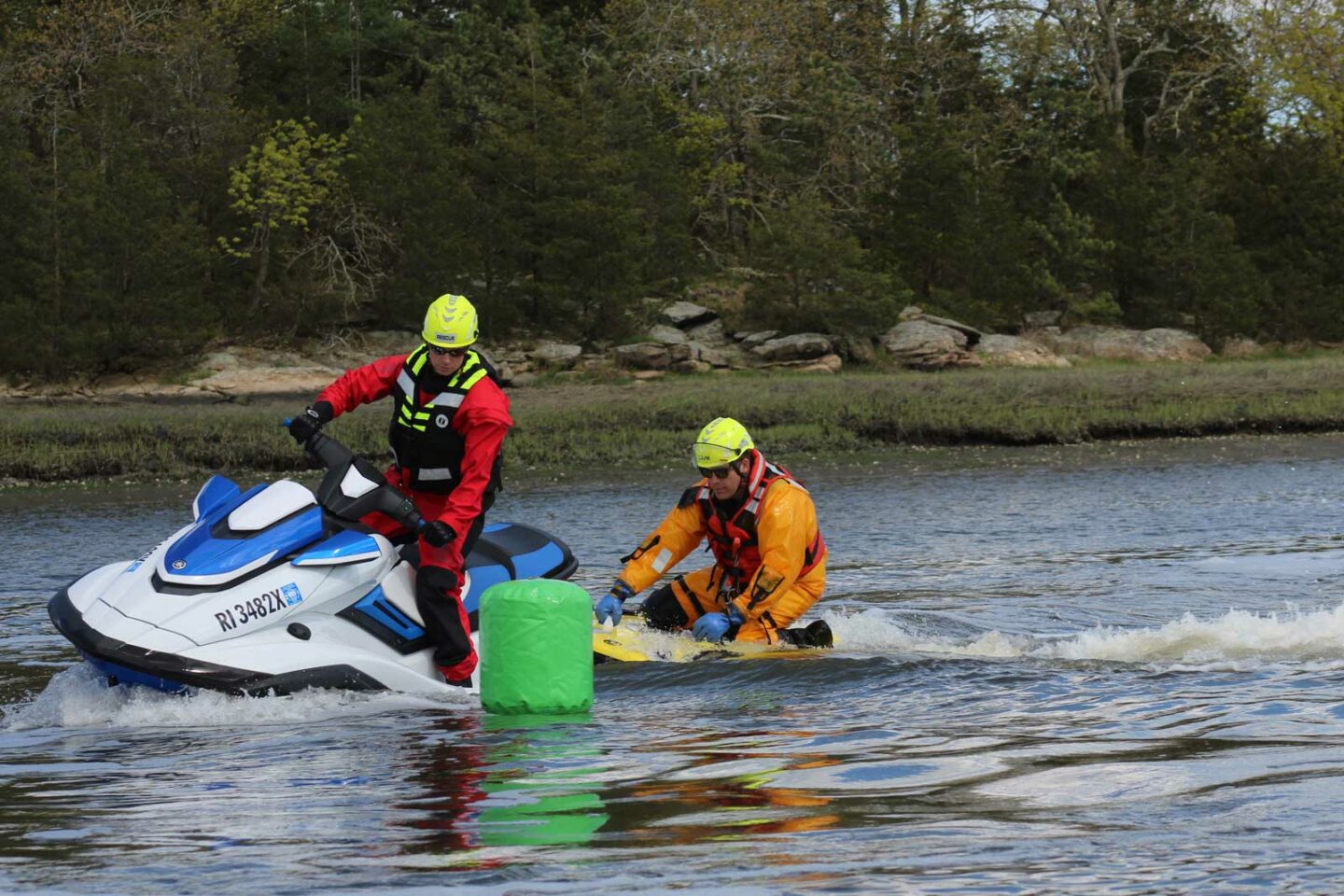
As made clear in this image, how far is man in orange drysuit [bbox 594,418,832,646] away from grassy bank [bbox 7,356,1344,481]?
521 inches

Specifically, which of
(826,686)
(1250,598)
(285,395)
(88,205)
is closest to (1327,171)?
(285,395)

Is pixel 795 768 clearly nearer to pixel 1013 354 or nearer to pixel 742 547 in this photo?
pixel 742 547

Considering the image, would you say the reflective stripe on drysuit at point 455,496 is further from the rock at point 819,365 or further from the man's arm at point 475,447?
the rock at point 819,365

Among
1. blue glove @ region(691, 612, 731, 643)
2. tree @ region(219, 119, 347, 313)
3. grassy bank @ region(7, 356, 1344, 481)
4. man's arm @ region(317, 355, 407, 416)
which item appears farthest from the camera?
tree @ region(219, 119, 347, 313)

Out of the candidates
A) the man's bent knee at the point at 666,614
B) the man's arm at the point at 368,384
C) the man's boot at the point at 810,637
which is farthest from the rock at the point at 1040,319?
the man's arm at the point at 368,384

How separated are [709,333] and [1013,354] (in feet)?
20.8

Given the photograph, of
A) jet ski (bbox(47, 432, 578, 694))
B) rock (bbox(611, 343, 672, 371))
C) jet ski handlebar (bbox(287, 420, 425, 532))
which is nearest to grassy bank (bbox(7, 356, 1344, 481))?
rock (bbox(611, 343, 672, 371))

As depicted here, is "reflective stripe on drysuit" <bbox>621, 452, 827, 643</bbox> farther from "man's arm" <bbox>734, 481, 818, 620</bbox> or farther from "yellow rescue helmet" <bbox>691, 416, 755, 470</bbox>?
"yellow rescue helmet" <bbox>691, 416, 755, 470</bbox>

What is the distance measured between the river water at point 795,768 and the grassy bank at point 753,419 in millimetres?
11456

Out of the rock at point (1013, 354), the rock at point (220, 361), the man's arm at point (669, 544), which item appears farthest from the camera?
the rock at point (1013, 354)

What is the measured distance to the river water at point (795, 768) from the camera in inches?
184

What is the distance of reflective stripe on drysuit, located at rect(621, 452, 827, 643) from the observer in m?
8.84

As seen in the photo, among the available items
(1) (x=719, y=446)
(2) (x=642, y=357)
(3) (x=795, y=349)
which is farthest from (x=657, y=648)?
(3) (x=795, y=349)

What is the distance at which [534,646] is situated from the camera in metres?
7.38
